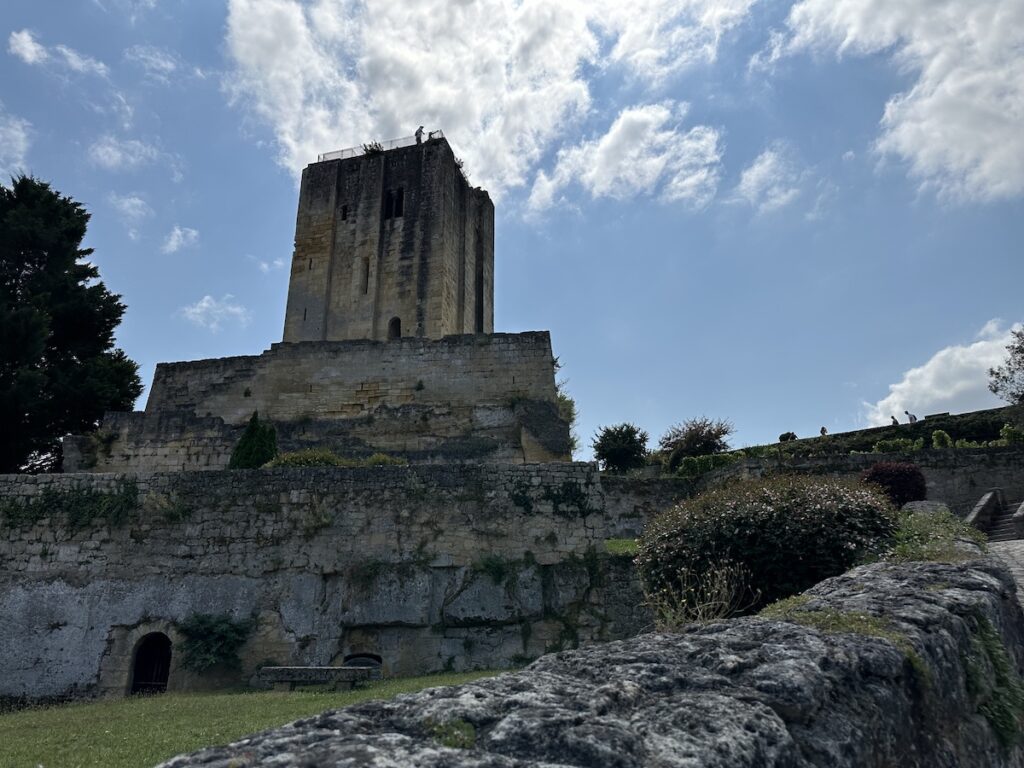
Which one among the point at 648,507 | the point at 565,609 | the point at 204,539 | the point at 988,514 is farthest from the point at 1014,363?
the point at 204,539

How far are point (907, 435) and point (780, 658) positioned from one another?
31.4 m

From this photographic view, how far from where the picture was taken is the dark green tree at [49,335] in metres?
19.8

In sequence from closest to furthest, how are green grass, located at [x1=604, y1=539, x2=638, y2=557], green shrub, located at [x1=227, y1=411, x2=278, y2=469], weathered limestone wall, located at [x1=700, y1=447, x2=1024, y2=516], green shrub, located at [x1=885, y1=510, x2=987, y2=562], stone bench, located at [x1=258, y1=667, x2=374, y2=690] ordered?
green shrub, located at [x1=885, y1=510, x2=987, y2=562] → stone bench, located at [x1=258, y1=667, x2=374, y2=690] → green grass, located at [x1=604, y1=539, x2=638, y2=557] → green shrub, located at [x1=227, y1=411, x2=278, y2=469] → weathered limestone wall, located at [x1=700, y1=447, x2=1024, y2=516]

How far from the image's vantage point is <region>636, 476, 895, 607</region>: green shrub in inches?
299

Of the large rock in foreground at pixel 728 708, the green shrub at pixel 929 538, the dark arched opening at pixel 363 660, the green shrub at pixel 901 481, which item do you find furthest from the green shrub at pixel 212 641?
the green shrub at pixel 901 481

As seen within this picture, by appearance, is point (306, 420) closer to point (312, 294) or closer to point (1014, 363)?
point (312, 294)

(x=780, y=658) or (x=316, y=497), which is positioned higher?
(x=316, y=497)

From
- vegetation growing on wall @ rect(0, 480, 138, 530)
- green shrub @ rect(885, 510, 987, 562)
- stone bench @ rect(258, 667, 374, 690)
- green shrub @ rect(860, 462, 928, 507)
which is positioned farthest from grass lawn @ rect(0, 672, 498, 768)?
green shrub @ rect(860, 462, 928, 507)

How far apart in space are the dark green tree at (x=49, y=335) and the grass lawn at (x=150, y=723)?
1262cm

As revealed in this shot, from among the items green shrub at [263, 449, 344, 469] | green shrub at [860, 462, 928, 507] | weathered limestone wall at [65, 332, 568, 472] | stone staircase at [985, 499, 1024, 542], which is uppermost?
weathered limestone wall at [65, 332, 568, 472]

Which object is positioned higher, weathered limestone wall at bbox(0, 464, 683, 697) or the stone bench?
weathered limestone wall at bbox(0, 464, 683, 697)

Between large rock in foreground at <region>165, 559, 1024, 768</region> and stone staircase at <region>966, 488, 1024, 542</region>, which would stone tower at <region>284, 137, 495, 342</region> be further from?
large rock in foreground at <region>165, 559, 1024, 768</region>

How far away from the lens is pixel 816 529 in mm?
7734

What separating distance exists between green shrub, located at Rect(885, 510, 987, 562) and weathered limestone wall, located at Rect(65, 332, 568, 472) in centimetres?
985
